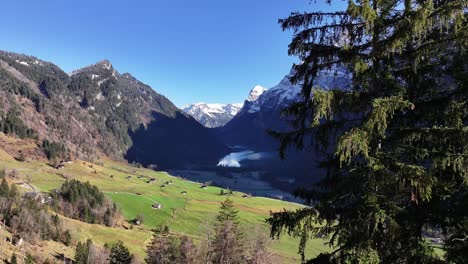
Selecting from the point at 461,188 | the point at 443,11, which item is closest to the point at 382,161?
the point at 461,188

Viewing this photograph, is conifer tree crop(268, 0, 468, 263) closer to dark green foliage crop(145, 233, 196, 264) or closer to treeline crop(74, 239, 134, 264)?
dark green foliage crop(145, 233, 196, 264)

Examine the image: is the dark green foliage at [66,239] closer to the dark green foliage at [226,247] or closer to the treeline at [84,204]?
the treeline at [84,204]

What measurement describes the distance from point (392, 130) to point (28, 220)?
456 feet

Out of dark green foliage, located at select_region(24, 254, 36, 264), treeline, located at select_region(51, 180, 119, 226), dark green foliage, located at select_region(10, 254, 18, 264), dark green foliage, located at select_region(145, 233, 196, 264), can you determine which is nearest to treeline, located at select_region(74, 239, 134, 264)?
dark green foliage, located at select_region(24, 254, 36, 264)

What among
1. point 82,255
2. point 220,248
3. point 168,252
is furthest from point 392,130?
point 82,255

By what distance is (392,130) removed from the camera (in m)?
12.8

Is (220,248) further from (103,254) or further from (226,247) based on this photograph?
(103,254)

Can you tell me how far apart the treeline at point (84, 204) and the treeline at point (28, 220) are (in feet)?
87.0

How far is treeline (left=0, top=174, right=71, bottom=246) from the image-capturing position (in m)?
128

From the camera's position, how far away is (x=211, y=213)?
623 ft

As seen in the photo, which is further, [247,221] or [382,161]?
[247,221]

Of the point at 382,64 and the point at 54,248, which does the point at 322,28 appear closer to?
the point at 382,64

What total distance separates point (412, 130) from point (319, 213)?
3804 millimetres

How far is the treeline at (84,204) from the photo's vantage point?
170 meters
